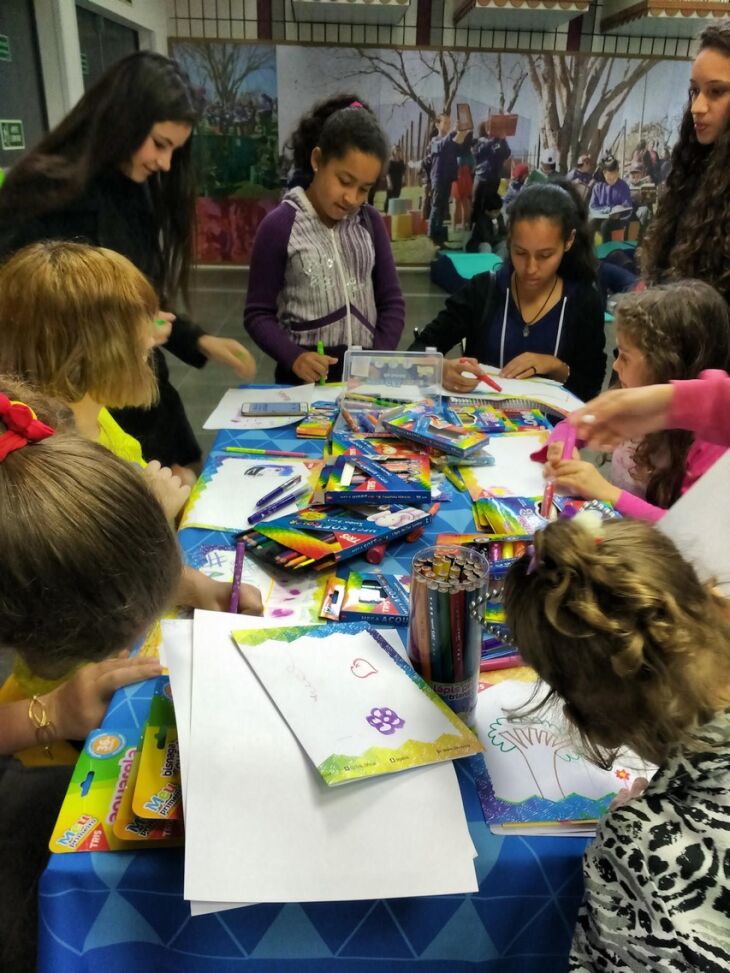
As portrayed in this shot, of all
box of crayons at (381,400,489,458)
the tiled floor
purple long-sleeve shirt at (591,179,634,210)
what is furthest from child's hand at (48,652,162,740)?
purple long-sleeve shirt at (591,179,634,210)

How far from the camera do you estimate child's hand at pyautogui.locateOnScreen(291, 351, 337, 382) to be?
1.84 meters

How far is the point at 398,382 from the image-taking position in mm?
1784

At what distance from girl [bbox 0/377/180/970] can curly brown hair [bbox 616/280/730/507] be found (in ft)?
3.09

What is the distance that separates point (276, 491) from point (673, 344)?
78cm

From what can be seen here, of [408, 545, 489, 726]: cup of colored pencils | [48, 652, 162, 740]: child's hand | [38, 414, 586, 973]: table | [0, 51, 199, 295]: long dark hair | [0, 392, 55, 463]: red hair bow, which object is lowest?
[38, 414, 586, 973]: table

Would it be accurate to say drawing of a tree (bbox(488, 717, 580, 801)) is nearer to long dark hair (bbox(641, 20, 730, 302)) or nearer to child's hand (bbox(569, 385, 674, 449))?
child's hand (bbox(569, 385, 674, 449))

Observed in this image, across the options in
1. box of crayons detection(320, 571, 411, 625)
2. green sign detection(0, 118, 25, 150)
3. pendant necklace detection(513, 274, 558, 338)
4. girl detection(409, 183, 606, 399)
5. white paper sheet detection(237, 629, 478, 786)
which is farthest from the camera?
green sign detection(0, 118, 25, 150)

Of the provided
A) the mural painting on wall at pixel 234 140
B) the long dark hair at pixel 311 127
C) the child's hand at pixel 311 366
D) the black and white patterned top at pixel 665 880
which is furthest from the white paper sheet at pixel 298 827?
the mural painting on wall at pixel 234 140

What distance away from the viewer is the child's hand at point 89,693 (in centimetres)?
80

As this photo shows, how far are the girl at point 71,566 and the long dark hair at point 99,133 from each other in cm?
78

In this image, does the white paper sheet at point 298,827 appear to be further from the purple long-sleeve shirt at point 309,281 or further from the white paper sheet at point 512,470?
the purple long-sleeve shirt at point 309,281

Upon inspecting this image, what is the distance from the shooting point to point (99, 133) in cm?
147

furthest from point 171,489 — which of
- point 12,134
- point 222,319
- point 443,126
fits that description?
point 443,126

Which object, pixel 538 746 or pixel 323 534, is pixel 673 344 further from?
pixel 538 746
